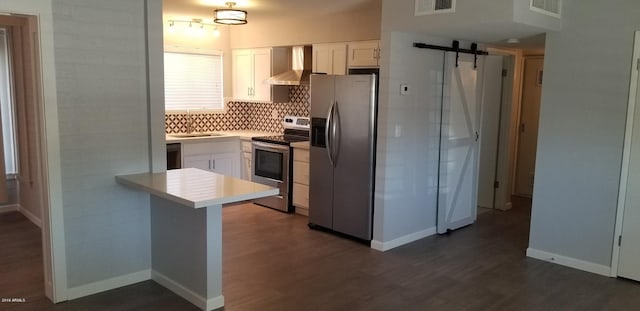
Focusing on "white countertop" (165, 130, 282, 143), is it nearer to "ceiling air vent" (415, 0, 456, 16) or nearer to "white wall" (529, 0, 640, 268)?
"ceiling air vent" (415, 0, 456, 16)

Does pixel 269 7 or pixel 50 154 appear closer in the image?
pixel 50 154

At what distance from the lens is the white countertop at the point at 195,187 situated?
2967 millimetres

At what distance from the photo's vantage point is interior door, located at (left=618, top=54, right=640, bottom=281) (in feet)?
12.8

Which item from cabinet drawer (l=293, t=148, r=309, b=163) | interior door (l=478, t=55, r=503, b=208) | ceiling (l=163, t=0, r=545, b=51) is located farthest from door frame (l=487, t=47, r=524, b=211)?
cabinet drawer (l=293, t=148, r=309, b=163)

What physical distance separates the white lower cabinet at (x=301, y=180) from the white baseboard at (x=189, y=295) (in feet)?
7.54

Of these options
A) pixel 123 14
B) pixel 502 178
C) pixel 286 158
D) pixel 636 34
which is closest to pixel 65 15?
pixel 123 14

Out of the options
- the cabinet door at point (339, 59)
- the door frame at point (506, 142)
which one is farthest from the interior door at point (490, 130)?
the cabinet door at point (339, 59)

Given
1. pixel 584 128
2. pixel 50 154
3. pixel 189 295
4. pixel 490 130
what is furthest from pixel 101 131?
pixel 490 130

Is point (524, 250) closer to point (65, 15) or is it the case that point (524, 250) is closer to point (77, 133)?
point (77, 133)

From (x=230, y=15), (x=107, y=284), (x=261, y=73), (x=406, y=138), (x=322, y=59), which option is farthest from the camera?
(x=261, y=73)

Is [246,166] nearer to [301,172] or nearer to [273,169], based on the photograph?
[273,169]

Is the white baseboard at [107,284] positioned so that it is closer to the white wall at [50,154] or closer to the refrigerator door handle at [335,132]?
the white wall at [50,154]

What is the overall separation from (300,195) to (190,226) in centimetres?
254

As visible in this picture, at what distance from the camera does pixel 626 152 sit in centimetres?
393
